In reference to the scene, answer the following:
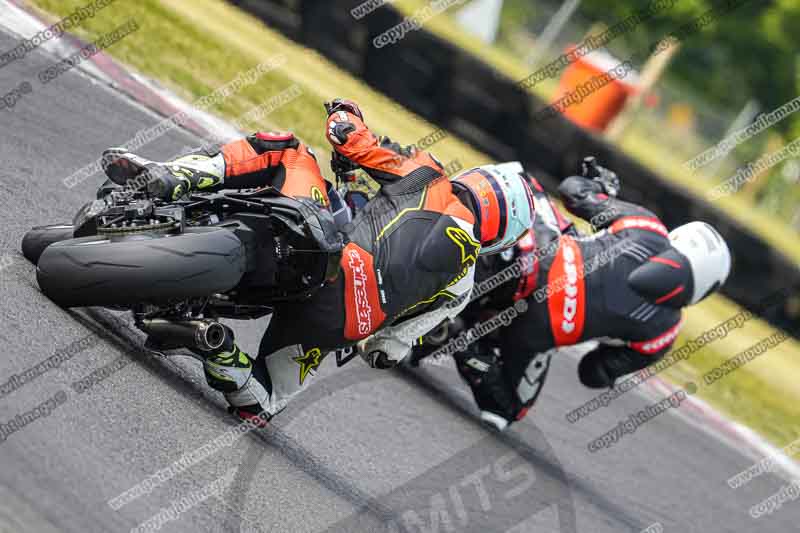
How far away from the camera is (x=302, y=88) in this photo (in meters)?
9.96

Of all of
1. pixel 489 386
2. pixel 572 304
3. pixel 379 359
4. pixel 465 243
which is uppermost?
pixel 465 243

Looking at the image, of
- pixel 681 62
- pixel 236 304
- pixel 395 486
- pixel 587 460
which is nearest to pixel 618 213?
pixel 587 460

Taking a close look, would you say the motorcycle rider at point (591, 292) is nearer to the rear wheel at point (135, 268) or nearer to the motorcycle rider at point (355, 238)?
the motorcycle rider at point (355, 238)

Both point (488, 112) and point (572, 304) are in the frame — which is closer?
point (572, 304)

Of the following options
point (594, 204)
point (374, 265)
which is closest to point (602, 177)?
point (594, 204)

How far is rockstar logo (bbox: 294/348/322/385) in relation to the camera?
4.82 meters

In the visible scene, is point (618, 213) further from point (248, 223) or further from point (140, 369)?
point (140, 369)

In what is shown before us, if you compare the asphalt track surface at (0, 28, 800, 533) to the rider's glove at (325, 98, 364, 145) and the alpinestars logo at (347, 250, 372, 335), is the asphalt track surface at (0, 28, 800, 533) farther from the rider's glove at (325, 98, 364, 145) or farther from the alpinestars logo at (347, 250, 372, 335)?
the rider's glove at (325, 98, 364, 145)

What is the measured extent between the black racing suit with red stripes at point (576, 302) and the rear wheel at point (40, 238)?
267 cm

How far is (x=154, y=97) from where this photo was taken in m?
8.02

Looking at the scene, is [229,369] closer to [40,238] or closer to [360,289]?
[360,289]

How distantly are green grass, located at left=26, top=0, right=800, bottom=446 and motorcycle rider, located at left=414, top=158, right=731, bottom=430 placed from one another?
112 inches

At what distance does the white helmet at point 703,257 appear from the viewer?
240 inches

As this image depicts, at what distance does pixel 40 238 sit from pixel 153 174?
2.73 feet
